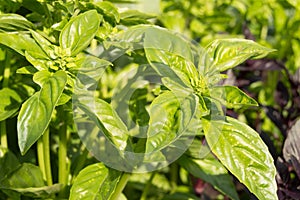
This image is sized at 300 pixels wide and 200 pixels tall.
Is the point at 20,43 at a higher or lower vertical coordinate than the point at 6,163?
higher

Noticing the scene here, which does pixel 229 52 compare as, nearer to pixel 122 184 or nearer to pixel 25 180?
pixel 122 184

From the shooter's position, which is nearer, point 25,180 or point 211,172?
point 25,180

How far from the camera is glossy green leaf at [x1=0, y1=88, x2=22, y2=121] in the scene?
793 mm

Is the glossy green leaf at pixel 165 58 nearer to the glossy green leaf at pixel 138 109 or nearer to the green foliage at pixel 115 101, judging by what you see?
the green foliage at pixel 115 101

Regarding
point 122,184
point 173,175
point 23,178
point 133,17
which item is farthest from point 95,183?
point 173,175

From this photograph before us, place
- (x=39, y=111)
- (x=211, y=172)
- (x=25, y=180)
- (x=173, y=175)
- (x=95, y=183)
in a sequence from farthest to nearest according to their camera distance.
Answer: (x=173, y=175)
(x=211, y=172)
(x=25, y=180)
(x=95, y=183)
(x=39, y=111)

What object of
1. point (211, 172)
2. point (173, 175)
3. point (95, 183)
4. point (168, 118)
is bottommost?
point (173, 175)

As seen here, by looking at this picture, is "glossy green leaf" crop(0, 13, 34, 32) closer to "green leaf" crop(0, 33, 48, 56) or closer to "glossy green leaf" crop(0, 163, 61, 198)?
"green leaf" crop(0, 33, 48, 56)

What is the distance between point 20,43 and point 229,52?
11.3 inches

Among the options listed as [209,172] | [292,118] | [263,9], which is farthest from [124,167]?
[263,9]

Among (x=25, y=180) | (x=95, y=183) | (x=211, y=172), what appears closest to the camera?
(x=95, y=183)

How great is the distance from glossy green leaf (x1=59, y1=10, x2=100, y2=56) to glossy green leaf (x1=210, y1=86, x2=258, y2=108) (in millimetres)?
180

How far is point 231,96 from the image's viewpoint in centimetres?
71

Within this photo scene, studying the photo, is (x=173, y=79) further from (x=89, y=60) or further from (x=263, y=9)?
(x=263, y=9)
